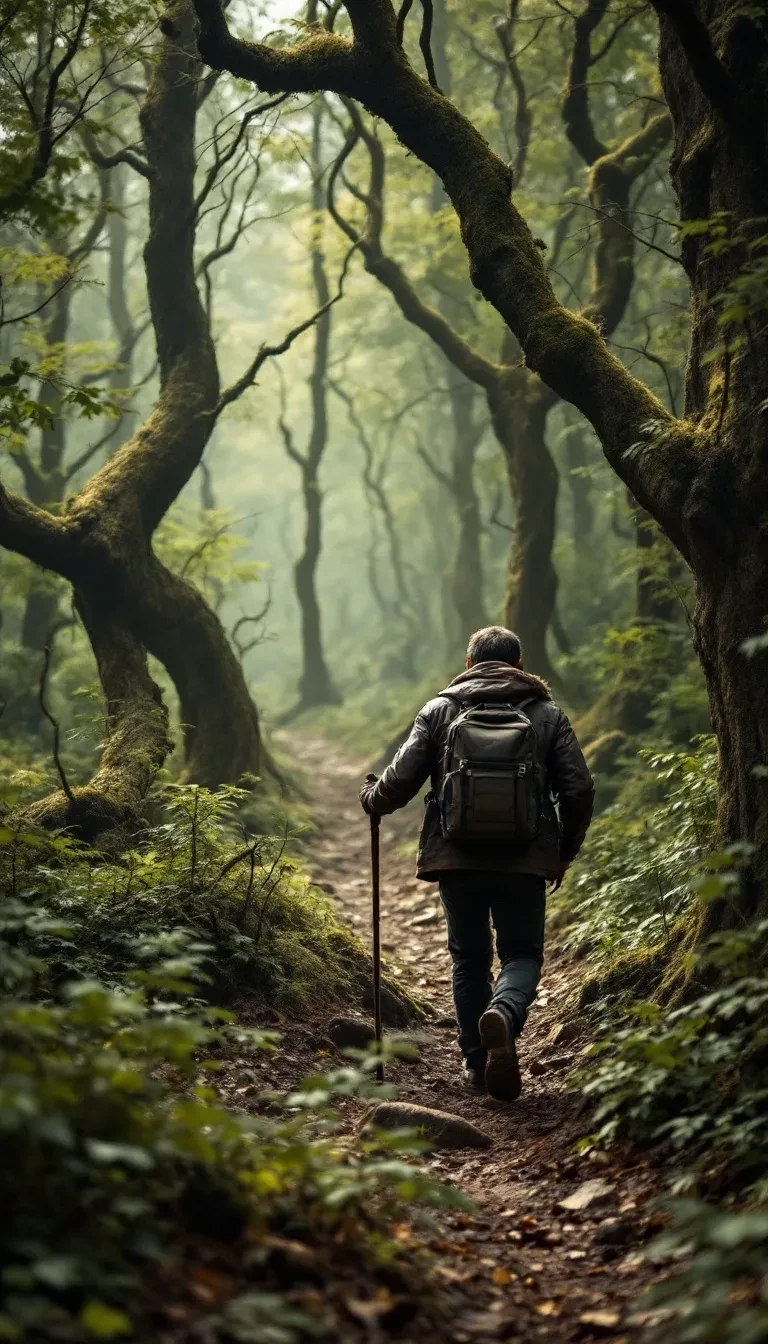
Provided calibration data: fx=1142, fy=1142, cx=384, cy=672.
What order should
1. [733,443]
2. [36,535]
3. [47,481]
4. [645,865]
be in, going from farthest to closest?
[47,481], [36,535], [645,865], [733,443]

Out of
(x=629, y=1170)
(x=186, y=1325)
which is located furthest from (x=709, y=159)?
(x=186, y=1325)

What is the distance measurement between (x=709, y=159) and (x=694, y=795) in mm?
3608

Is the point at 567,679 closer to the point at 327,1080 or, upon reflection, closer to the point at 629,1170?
the point at 629,1170

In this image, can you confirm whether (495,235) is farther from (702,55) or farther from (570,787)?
(570,787)

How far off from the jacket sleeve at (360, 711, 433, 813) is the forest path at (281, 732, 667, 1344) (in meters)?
1.49

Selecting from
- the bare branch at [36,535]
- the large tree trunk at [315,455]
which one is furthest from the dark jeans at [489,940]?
the large tree trunk at [315,455]

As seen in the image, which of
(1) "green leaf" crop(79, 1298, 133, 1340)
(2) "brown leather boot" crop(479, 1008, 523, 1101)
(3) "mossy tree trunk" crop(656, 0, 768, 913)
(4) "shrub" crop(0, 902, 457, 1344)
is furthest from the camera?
(2) "brown leather boot" crop(479, 1008, 523, 1101)

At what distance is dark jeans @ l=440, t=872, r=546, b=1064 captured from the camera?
5.71 m

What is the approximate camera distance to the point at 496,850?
566cm

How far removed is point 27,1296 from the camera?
2.31m

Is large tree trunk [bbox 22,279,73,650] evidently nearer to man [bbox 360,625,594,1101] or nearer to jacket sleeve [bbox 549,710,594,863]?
man [bbox 360,625,594,1101]

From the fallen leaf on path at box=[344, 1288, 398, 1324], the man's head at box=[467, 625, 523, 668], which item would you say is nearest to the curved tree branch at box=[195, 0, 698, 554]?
the man's head at box=[467, 625, 523, 668]

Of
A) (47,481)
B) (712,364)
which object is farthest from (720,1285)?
(47,481)

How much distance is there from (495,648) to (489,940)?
1.57 m
